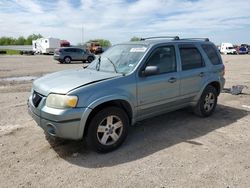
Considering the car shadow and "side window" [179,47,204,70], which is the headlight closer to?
the car shadow

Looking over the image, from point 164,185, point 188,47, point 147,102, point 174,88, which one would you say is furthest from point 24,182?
point 188,47

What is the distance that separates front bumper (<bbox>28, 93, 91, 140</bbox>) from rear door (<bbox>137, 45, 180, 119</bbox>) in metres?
1.19

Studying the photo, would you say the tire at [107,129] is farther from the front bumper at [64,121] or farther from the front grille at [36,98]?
the front grille at [36,98]

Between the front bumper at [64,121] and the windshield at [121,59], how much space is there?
123 cm

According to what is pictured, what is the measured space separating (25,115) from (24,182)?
10.5 feet

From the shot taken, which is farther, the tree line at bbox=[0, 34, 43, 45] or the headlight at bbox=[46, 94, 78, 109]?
the tree line at bbox=[0, 34, 43, 45]

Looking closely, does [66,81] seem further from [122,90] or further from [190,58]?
[190,58]

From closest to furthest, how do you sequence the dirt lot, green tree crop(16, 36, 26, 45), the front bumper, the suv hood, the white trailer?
the dirt lot, the front bumper, the suv hood, the white trailer, green tree crop(16, 36, 26, 45)

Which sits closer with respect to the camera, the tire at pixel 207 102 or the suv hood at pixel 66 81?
the suv hood at pixel 66 81

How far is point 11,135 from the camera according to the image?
17.4 ft

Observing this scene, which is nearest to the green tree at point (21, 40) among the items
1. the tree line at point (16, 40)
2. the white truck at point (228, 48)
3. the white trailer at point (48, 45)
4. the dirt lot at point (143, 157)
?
the tree line at point (16, 40)

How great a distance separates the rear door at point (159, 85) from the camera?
193 inches

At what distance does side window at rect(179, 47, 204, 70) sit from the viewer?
18.9ft

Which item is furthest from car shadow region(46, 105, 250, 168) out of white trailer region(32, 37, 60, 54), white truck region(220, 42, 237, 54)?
white truck region(220, 42, 237, 54)
